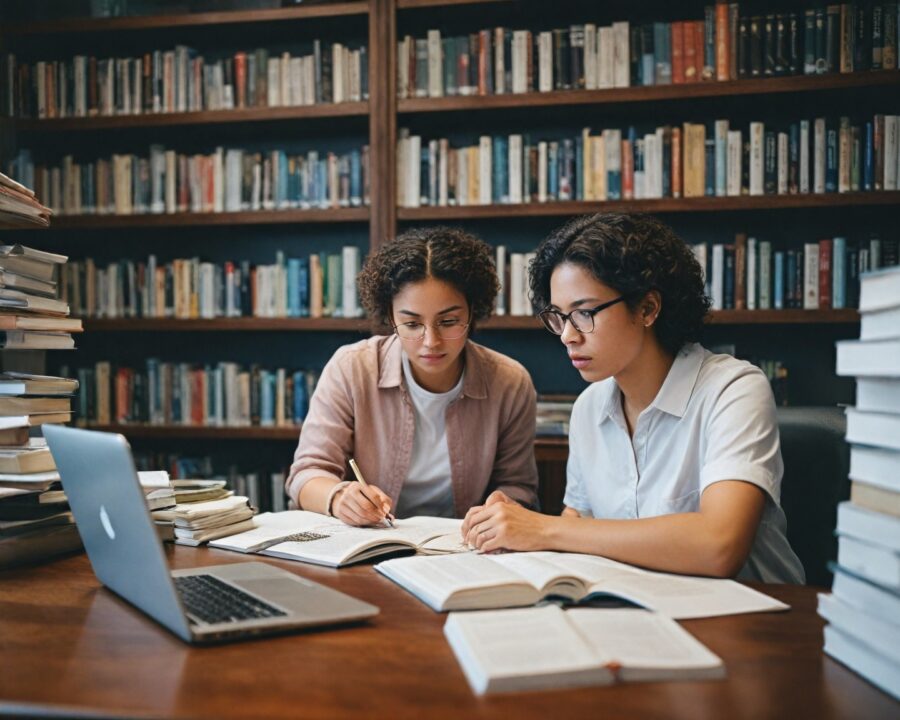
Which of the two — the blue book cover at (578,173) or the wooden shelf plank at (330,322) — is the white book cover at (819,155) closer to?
the wooden shelf plank at (330,322)

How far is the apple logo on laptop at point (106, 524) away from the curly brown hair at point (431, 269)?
965mm

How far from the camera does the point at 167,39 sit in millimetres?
3088

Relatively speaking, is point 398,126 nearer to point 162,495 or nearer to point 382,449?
point 382,449

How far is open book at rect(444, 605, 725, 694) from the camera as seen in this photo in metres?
0.78

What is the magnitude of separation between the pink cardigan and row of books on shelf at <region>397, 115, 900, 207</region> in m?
1.03

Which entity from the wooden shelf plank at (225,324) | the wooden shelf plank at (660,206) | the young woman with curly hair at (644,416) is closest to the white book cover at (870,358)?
the young woman with curly hair at (644,416)

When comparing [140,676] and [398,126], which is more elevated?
[398,126]

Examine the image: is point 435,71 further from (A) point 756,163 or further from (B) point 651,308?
(B) point 651,308

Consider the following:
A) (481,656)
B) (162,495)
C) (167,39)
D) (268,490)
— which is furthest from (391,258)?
(167,39)

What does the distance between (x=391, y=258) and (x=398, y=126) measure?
116 centimetres

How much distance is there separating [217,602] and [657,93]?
2.18m

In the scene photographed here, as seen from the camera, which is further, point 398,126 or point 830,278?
point 398,126

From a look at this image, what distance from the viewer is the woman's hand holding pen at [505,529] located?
1.24 meters

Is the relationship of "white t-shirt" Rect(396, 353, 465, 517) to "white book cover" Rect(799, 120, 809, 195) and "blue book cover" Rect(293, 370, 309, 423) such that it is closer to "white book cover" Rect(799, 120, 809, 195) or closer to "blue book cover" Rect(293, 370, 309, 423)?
"blue book cover" Rect(293, 370, 309, 423)
